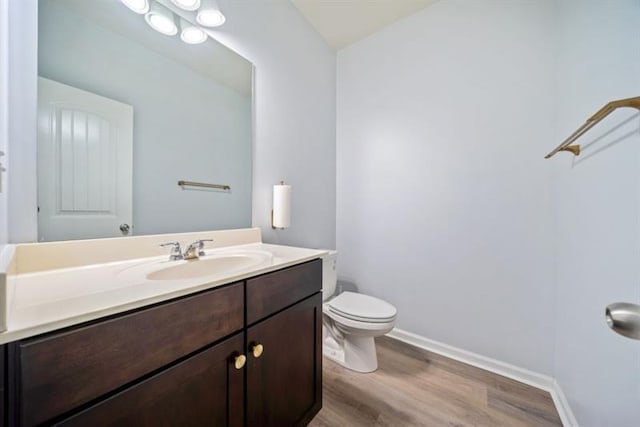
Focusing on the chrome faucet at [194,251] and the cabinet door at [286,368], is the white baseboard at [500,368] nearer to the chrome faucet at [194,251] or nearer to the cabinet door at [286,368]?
the cabinet door at [286,368]

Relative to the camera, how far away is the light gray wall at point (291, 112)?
59.0 inches

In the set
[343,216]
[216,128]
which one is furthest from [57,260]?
[343,216]

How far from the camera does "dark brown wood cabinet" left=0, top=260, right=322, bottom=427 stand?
1.40 ft

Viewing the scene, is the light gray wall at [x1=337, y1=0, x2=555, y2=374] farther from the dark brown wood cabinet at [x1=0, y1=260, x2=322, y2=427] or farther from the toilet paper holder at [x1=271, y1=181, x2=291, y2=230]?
the dark brown wood cabinet at [x1=0, y1=260, x2=322, y2=427]

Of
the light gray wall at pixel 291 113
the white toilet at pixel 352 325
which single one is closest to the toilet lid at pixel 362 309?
the white toilet at pixel 352 325

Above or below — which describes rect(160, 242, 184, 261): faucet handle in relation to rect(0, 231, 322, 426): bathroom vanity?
above

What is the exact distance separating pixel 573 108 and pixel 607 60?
29 cm

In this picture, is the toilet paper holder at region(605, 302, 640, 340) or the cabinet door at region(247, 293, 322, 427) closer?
the toilet paper holder at region(605, 302, 640, 340)

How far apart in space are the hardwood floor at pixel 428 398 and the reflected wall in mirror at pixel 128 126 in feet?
3.80

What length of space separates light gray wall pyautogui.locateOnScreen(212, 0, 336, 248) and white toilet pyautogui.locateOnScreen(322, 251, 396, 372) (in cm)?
49

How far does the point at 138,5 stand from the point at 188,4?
23 cm

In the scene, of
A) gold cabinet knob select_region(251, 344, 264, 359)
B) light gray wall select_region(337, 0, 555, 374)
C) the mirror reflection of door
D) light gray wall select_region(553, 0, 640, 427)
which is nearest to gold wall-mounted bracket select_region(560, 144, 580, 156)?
light gray wall select_region(553, 0, 640, 427)

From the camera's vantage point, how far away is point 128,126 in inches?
39.6

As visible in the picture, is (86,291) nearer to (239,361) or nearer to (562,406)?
(239,361)
